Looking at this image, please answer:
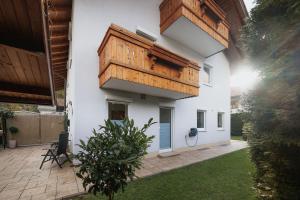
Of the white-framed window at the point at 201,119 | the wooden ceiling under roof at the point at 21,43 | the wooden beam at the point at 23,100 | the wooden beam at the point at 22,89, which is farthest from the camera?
the white-framed window at the point at 201,119

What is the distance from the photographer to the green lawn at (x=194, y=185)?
12.4ft

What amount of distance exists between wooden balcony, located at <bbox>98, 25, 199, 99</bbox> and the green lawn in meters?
3.13

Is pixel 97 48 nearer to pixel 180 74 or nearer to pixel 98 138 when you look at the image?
pixel 180 74

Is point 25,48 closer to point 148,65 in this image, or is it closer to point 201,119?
point 148,65

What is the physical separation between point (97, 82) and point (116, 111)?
4.66 feet

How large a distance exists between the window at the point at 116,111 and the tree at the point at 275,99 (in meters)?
4.97

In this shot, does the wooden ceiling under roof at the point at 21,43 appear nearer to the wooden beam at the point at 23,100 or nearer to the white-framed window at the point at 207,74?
the wooden beam at the point at 23,100

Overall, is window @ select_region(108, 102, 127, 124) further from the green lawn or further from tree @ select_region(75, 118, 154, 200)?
tree @ select_region(75, 118, 154, 200)

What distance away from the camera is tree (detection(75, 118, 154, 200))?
2.27 m

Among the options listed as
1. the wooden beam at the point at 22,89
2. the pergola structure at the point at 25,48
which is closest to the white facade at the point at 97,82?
the wooden beam at the point at 22,89

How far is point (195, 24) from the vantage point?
24.9 feet

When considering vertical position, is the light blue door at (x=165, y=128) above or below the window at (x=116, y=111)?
below

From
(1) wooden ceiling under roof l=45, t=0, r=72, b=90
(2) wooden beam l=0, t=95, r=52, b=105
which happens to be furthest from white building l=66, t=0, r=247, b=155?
(2) wooden beam l=0, t=95, r=52, b=105

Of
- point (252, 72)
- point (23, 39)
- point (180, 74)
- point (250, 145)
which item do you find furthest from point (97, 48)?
point (250, 145)
